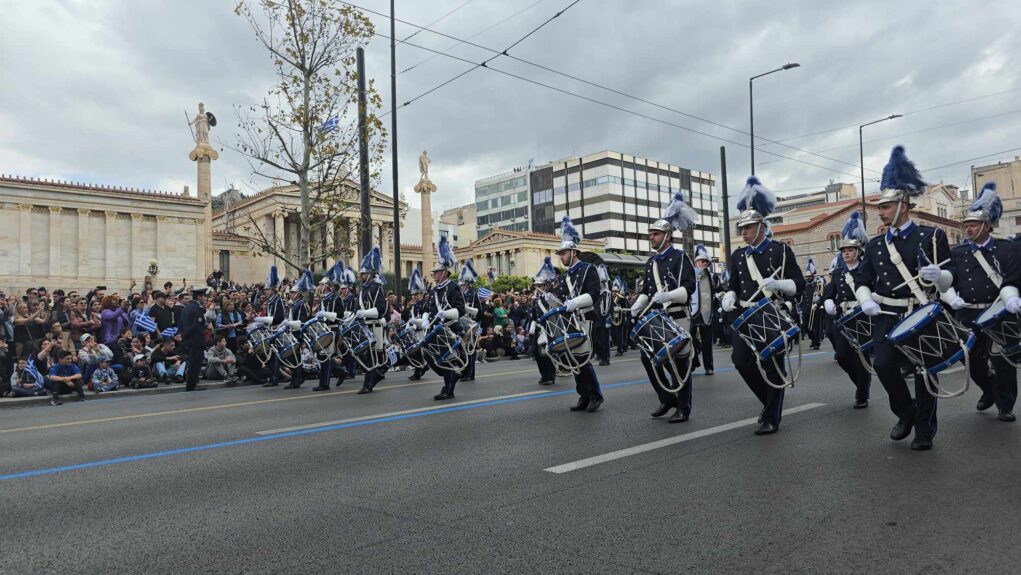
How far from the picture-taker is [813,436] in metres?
6.68

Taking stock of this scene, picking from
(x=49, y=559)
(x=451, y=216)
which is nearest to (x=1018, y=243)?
(x=49, y=559)

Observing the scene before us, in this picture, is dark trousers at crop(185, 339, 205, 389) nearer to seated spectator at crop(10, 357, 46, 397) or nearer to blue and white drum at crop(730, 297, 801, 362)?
seated spectator at crop(10, 357, 46, 397)

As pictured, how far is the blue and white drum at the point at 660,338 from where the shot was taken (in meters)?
7.42

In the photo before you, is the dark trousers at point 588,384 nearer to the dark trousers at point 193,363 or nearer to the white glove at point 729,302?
the white glove at point 729,302

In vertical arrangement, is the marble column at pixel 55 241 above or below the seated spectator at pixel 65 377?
above

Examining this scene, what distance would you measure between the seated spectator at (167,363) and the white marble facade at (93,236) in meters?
33.2

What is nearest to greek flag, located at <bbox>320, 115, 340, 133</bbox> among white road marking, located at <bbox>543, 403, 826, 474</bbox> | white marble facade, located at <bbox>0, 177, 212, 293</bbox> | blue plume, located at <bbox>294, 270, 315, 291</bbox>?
blue plume, located at <bbox>294, 270, 315, 291</bbox>

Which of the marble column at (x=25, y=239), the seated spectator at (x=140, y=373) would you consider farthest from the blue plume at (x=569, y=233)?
the marble column at (x=25, y=239)

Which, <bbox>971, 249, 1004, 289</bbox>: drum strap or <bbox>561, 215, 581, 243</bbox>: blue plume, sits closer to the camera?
<bbox>971, 249, 1004, 289</bbox>: drum strap

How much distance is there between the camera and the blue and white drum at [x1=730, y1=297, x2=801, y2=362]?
667 cm

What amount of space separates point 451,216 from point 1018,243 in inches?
4936

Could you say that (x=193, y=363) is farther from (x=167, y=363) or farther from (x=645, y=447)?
(x=645, y=447)

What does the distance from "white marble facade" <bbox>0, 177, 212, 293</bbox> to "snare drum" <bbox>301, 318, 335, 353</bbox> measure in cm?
3792

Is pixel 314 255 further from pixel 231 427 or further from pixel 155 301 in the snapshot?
pixel 231 427
